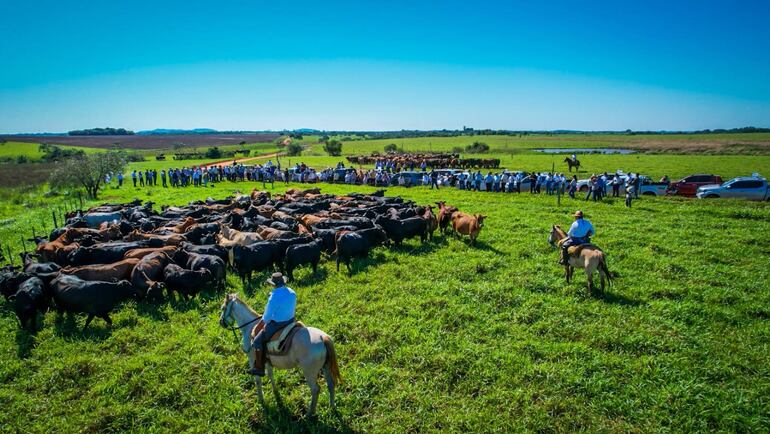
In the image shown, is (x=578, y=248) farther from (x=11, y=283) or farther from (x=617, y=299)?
(x=11, y=283)

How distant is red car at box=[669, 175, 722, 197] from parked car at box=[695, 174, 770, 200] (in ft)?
4.44

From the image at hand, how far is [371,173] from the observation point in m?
34.1

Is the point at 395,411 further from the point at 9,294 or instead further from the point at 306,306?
the point at 9,294

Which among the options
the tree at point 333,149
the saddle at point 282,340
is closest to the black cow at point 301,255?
the saddle at point 282,340

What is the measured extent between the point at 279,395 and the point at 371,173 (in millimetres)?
28450

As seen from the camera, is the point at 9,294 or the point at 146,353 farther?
the point at 9,294

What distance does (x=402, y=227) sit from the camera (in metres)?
14.5

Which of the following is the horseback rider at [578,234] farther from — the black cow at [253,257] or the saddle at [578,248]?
the black cow at [253,257]

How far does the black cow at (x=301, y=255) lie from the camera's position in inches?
459

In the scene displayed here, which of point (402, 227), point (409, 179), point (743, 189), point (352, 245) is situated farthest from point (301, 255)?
point (743, 189)

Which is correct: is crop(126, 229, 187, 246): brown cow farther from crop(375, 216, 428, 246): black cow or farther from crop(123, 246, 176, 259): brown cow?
crop(375, 216, 428, 246): black cow

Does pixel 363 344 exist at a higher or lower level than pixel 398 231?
lower

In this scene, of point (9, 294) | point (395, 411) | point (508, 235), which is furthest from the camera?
point (508, 235)

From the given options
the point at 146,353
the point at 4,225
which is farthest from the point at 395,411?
the point at 4,225
